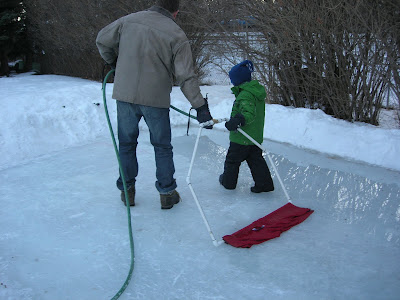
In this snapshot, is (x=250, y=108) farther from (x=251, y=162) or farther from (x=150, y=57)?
(x=150, y=57)

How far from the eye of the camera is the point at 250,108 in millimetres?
2932

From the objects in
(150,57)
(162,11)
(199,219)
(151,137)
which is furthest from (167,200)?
(162,11)

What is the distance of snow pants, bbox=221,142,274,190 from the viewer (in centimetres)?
318

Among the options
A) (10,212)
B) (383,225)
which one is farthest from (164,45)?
(383,225)

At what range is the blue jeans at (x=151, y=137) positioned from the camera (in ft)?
9.04

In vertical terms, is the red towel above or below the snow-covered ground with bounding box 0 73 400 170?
below

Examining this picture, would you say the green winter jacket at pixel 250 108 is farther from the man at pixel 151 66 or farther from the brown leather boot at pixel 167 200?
the brown leather boot at pixel 167 200

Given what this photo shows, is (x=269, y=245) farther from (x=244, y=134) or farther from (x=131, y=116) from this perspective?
(x=131, y=116)

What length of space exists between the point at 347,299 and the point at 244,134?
1395 millimetres

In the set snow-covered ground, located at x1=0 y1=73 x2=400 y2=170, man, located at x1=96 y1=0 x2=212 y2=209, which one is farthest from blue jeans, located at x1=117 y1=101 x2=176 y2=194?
snow-covered ground, located at x1=0 y1=73 x2=400 y2=170

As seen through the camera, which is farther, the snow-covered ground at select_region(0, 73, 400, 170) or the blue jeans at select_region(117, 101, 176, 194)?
the snow-covered ground at select_region(0, 73, 400, 170)

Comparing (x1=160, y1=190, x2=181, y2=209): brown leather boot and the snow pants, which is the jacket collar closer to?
the snow pants

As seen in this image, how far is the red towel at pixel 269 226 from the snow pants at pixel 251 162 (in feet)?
1.11

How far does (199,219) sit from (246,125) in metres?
0.90
